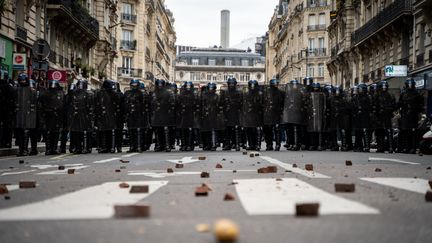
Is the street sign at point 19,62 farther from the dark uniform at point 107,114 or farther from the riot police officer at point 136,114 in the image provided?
the riot police officer at point 136,114

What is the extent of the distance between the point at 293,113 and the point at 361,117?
6.63 ft

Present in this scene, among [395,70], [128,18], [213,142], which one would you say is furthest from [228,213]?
[128,18]

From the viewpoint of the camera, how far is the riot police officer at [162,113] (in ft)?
58.0

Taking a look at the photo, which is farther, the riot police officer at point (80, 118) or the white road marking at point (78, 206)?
the riot police officer at point (80, 118)

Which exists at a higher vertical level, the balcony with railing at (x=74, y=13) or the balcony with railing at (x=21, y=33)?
the balcony with railing at (x=74, y=13)

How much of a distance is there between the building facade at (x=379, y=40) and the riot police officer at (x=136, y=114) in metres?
16.7

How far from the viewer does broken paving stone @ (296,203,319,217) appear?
150 inches

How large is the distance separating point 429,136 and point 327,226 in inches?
572

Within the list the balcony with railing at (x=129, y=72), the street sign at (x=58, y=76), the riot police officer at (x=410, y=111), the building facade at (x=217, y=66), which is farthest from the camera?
the building facade at (x=217, y=66)

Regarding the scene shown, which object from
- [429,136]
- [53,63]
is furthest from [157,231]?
[53,63]

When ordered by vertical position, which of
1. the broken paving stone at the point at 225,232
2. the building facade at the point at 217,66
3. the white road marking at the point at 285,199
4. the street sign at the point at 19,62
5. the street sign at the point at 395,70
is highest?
the building facade at the point at 217,66

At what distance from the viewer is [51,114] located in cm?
1644

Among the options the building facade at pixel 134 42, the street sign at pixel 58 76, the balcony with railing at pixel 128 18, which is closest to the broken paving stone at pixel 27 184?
the street sign at pixel 58 76

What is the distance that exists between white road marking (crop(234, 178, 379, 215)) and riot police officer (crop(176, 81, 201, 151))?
11.7 metres
